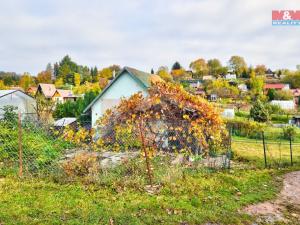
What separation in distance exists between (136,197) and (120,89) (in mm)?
10570

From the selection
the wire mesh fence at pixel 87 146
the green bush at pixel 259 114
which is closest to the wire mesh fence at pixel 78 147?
the wire mesh fence at pixel 87 146

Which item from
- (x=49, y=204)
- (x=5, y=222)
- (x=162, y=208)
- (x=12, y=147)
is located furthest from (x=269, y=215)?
(x=12, y=147)

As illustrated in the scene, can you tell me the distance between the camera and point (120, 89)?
51.9 ft

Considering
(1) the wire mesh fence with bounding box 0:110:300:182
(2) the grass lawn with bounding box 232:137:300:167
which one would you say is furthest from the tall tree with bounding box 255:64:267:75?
(1) the wire mesh fence with bounding box 0:110:300:182

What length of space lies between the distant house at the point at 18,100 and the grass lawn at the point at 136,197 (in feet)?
43.5

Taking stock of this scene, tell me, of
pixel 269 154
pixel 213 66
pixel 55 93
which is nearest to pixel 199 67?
pixel 213 66

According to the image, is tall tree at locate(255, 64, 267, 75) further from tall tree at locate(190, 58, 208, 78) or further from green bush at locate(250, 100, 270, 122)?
green bush at locate(250, 100, 270, 122)

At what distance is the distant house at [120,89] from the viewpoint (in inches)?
605

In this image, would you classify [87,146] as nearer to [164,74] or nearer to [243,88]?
[243,88]

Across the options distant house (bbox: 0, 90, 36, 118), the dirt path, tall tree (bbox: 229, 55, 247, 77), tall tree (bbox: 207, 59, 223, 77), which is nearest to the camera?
the dirt path

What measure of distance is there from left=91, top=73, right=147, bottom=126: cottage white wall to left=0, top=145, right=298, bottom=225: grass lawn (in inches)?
323

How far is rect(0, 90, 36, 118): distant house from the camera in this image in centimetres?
1856

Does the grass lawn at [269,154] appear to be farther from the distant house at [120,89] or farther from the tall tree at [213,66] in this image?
the tall tree at [213,66]

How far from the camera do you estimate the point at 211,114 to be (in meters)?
9.06
